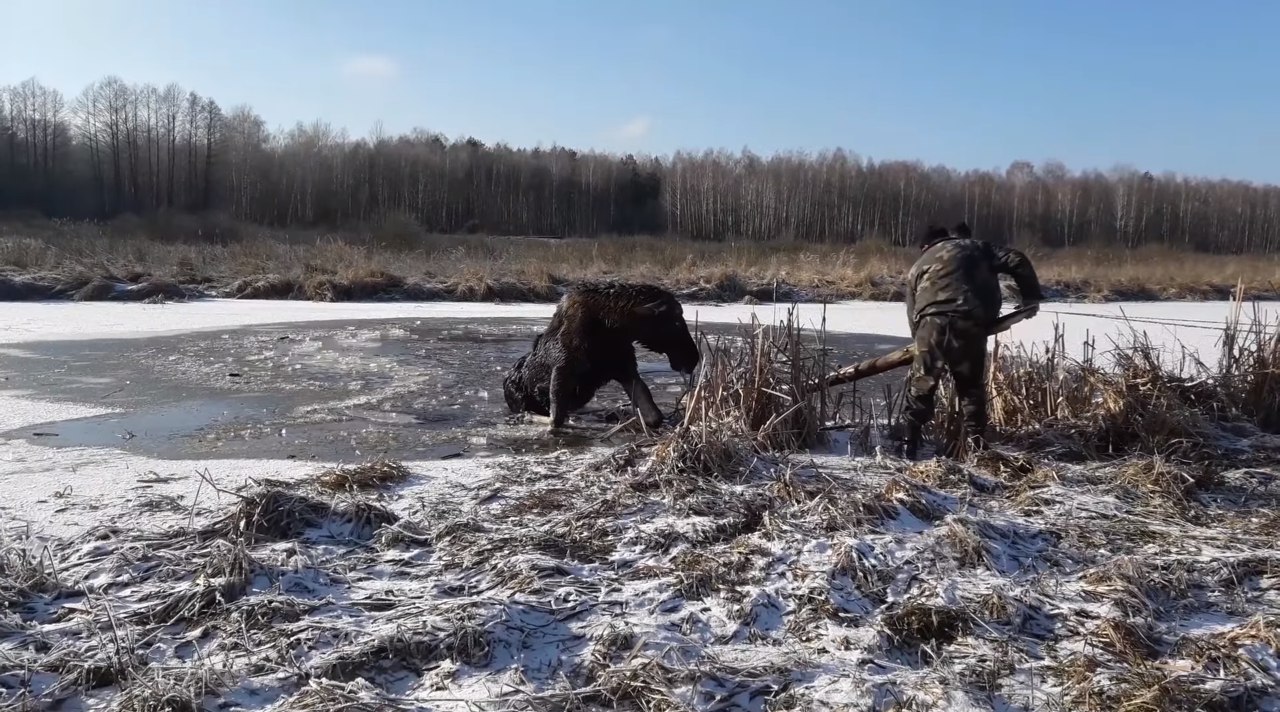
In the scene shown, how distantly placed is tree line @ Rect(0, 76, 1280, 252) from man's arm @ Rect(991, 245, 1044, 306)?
36.2m

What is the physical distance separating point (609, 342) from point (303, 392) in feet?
11.3

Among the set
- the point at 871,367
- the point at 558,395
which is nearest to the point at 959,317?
the point at 871,367

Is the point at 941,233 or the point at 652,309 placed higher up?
the point at 941,233

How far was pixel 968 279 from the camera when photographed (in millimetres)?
5367

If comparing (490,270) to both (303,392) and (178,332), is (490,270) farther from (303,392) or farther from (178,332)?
Answer: (303,392)

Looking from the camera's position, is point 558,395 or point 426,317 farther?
point 426,317

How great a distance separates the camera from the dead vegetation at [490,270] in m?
18.1

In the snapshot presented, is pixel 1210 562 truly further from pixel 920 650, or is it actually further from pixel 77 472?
pixel 77 472

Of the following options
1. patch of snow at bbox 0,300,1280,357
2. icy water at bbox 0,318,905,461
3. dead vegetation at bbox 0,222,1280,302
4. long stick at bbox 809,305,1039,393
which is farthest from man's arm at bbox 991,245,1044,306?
dead vegetation at bbox 0,222,1280,302

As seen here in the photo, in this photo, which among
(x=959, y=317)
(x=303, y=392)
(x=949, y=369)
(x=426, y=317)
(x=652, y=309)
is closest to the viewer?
(x=959, y=317)

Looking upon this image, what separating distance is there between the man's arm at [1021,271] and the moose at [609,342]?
2105 millimetres

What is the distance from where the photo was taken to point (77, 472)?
497cm

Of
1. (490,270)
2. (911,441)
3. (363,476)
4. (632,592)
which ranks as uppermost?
(490,270)

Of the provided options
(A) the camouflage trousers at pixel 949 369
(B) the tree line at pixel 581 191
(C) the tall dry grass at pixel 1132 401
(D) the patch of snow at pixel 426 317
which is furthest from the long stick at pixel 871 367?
(B) the tree line at pixel 581 191
